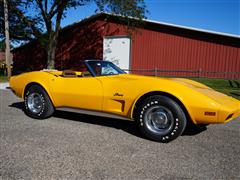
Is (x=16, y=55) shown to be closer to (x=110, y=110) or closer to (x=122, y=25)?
(x=122, y=25)

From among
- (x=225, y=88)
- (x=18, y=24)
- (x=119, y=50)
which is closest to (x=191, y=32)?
(x=119, y=50)

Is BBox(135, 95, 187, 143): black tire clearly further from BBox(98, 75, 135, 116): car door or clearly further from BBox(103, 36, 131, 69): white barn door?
BBox(103, 36, 131, 69): white barn door

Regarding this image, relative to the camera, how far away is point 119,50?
20.6 meters

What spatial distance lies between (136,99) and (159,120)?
500mm

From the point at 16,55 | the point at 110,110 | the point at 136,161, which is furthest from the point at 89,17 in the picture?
the point at 136,161

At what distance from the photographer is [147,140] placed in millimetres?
4211

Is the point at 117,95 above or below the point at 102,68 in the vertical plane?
below

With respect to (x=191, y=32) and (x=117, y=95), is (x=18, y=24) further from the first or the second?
(x=117, y=95)

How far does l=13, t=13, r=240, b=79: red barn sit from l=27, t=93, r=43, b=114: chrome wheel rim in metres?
12.8

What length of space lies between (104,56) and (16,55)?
1017cm

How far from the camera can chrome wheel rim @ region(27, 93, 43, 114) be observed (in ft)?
18.3

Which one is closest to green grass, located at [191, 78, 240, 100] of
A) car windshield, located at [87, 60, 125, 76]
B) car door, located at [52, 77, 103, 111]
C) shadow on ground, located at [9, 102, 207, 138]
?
shadow on ground, located at [9, 102, 207, 138]

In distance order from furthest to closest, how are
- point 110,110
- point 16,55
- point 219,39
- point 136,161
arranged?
point 16,55, point 219,39, point 110,110, point 136,161

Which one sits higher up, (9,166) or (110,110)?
(110,110)
